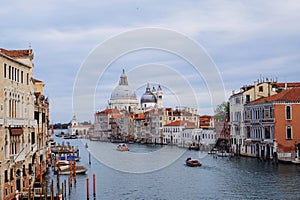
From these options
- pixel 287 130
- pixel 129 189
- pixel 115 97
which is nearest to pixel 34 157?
pixel 129 189

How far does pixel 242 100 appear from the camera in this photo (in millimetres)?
35938

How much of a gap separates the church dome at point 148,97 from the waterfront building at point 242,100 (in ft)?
161

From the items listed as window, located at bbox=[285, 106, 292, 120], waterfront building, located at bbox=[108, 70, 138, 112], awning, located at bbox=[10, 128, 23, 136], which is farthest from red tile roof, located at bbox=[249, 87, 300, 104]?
waterfront building, located at bbox=[108, 70, 138, 112]

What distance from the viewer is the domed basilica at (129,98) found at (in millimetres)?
87325

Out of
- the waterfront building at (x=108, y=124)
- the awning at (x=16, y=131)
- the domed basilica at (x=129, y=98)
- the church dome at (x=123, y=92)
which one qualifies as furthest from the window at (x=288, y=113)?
the church dome at (x=123, y=92)

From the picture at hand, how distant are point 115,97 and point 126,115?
15.5m

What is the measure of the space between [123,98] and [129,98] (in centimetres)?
107

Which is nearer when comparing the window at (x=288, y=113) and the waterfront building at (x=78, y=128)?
the window at (x=288, y=113)

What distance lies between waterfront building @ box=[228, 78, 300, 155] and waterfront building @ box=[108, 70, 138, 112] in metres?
54.3

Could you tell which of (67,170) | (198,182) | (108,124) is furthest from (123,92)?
(198,182)

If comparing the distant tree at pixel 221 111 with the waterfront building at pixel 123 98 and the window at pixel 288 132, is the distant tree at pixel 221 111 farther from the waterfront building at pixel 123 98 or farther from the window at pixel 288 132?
the waterfront building at pixel 123 98

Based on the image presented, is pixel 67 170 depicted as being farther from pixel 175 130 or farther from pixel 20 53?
pixel 175 130

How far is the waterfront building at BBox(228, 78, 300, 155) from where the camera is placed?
115 feet

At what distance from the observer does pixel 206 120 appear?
58.3 meters
